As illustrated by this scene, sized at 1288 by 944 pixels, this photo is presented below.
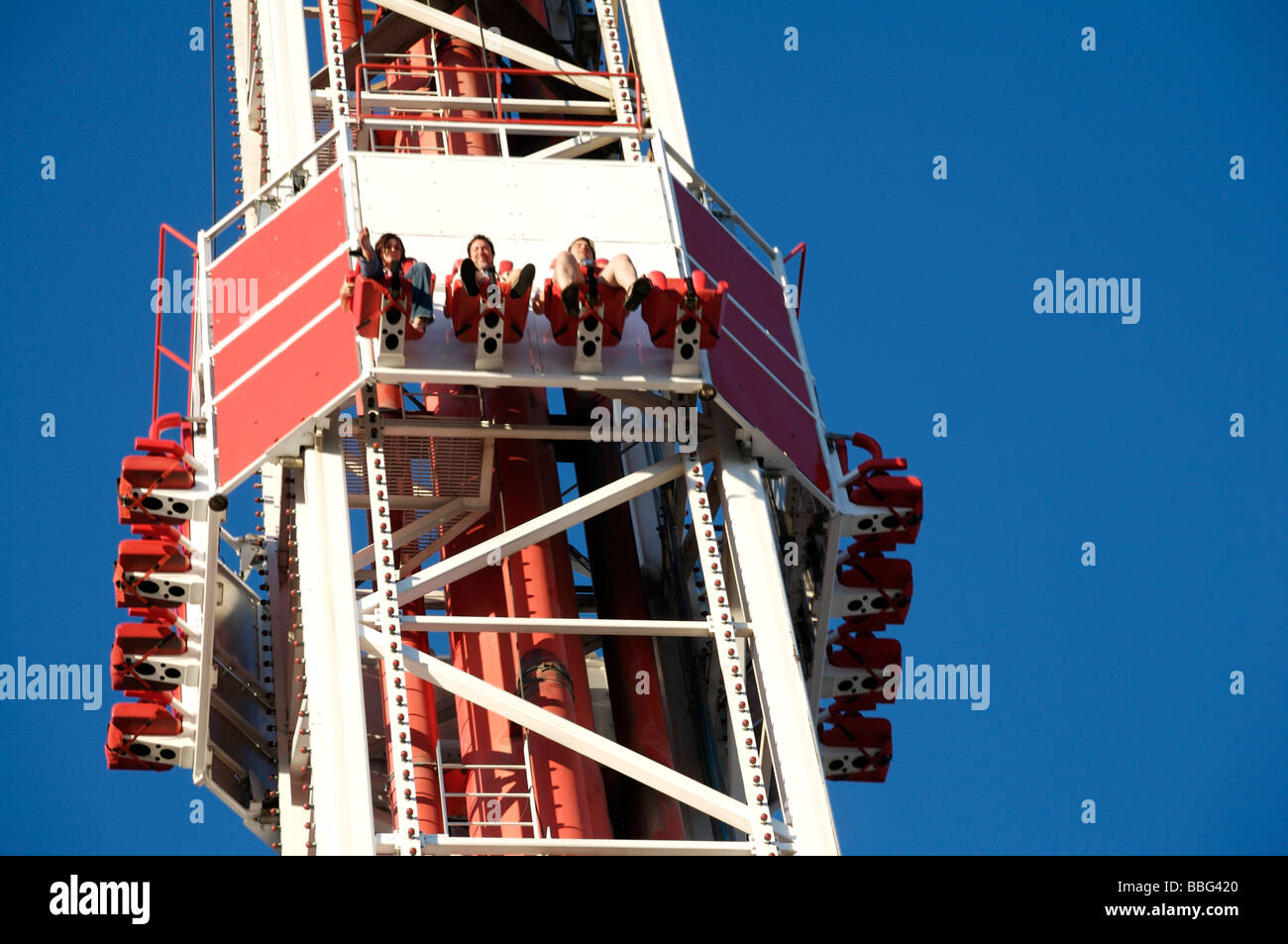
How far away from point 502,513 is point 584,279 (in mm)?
5227

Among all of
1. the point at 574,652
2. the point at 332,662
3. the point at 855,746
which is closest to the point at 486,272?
the point at 332,662

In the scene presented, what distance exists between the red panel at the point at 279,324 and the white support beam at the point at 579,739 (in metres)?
5.01

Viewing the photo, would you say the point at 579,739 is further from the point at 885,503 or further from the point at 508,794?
the point at 885,503

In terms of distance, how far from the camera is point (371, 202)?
37.3m

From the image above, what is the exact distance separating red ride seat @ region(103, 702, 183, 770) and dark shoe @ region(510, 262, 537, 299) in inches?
333

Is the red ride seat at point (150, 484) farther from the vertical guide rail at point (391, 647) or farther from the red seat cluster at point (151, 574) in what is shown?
the vertical guide rail at point (391, 647)

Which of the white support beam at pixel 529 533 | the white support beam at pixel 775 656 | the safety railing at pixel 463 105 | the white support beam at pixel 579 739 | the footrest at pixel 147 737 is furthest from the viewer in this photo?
the safety railing at pixel 463 105

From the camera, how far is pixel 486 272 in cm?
3522

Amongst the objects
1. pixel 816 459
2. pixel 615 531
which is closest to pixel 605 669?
pixel 615 531

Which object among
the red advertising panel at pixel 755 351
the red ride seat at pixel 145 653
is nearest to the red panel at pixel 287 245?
the red ride seat at pixel 145 653

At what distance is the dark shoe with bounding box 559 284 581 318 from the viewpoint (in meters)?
35.2

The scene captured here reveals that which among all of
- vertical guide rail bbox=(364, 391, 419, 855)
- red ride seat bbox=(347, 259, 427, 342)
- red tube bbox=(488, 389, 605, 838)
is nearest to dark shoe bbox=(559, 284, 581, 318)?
red ride seat bbox=(347, 259, 427, 342)

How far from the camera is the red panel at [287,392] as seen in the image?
116 ft
